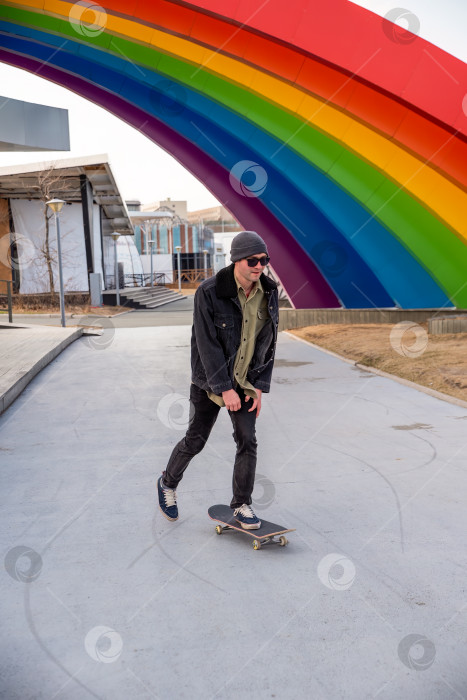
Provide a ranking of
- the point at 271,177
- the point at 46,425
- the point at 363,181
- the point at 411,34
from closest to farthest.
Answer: the point at 46,425 < the point at 411,34 < the point at 363,181 < the point at 271,177

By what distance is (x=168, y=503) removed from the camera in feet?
13.5

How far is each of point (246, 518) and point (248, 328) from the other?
110cm

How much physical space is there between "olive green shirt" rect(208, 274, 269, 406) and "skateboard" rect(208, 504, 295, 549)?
2.29ft

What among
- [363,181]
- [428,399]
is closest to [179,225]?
[363,181]

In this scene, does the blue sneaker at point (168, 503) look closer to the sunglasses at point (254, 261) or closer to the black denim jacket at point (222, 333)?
Result: the black denim jacket at point (222, 333)

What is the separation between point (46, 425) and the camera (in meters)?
7.06

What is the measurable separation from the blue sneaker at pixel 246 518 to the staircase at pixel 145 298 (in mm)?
33562

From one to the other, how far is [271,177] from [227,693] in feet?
67.3

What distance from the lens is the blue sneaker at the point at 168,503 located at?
410 centimetres

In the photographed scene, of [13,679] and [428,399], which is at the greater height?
[13,679]

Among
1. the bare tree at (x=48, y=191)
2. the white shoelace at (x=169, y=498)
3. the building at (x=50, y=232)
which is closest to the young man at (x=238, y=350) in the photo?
the white shoelace at (x=169, y=498)

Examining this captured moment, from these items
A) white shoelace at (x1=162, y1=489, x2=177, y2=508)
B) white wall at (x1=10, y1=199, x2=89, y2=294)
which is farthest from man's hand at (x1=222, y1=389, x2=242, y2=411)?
white wall at (x1=10, y1=199, x2=89, y2=294)

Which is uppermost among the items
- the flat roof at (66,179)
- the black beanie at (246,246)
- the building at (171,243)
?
the flat roof at (66,179)

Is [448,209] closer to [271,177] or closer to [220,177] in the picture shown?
[271,177]
